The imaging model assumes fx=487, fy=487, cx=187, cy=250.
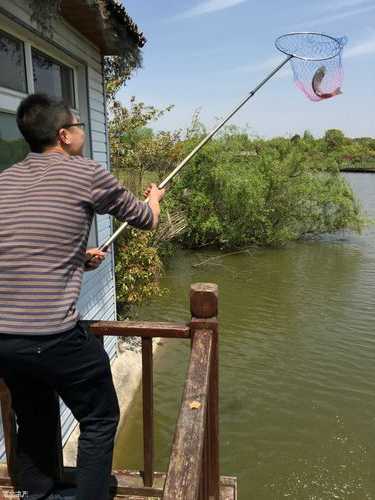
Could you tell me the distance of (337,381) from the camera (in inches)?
297

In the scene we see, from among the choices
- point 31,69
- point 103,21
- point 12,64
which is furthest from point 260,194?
point 12,64

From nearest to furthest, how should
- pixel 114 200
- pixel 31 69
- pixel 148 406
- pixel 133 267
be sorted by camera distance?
pixel 114 200 → pixel 148 406 → pixel 31 69 → pixel 133 267

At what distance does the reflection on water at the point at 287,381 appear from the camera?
5570 millimetres

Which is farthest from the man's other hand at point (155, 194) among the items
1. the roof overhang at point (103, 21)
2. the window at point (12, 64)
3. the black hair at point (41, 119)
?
the roof overhang at point (103, 21)

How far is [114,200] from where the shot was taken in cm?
201

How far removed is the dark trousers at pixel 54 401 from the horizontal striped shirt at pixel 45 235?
82 mm

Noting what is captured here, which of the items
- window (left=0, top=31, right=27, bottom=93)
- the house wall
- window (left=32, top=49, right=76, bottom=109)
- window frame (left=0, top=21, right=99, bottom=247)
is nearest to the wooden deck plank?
the house wall

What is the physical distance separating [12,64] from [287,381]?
5836 millimetres

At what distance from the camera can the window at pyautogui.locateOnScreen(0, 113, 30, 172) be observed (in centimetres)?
403

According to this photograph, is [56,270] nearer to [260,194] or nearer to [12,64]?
[12,64]

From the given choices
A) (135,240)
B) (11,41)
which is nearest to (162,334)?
(11,41)

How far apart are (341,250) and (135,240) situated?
9799mm

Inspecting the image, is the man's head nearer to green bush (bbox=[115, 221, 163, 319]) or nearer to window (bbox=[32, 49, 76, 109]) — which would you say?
A: window (bbox=[32, 49, 76, 109])

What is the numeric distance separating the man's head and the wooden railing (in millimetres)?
817
